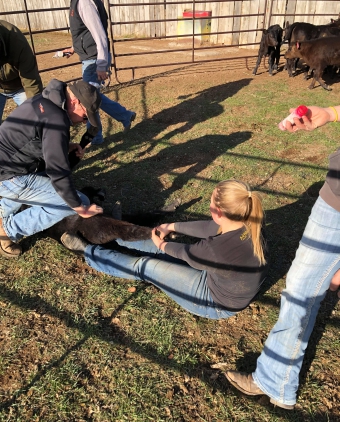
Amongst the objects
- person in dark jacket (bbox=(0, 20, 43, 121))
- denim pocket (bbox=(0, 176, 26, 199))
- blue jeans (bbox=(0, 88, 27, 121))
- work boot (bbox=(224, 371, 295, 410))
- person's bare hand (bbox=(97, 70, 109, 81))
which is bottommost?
work boot (bbox=(224, 371, 295, 410))

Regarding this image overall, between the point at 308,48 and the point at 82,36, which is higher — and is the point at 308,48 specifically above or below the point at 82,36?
below

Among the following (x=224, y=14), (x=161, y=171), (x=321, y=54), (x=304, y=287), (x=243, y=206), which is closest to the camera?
(x=304, y=287)

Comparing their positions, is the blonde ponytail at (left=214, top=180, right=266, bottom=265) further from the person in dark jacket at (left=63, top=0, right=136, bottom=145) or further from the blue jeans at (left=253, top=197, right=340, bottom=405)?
the person in dark jacket at (left=63, top=0, right=136, bottom=145)

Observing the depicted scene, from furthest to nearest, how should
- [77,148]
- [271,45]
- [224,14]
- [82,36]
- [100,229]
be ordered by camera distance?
[224,14]
[271,45]
[82,36]
[77,148]
[100,229]

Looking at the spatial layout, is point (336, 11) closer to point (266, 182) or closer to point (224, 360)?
point (266, 182)

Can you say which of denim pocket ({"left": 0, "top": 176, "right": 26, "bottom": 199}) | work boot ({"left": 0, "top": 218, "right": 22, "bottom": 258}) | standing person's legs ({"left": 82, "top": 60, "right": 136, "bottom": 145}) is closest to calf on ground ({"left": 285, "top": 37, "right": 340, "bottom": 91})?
standing person's legs ({"left": 82, "top": 60, "right": 136, "bottom": 145})

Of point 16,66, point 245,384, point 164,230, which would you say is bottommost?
point 245,384

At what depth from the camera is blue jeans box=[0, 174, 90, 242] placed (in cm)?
319

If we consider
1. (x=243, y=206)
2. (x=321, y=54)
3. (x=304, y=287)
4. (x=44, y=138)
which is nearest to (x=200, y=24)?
(x=321, y=54)

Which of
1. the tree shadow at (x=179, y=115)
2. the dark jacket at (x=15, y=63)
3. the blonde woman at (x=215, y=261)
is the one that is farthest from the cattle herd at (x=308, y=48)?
the blonde woman at (x=215, y=261)

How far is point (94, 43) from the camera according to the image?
5234 mm

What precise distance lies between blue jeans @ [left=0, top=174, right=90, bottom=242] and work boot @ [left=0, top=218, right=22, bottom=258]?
97 mm

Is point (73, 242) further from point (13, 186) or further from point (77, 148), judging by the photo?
point (77, 148)

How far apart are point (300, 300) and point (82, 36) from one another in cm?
500
